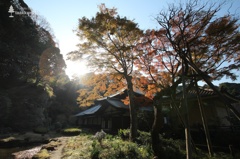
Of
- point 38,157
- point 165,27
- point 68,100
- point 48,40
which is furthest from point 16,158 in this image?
point 68,100

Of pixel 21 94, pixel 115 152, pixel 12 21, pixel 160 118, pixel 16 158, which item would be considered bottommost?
pixel 16 158

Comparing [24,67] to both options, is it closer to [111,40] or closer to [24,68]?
[24,68]

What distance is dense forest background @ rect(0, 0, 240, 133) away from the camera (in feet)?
74.8

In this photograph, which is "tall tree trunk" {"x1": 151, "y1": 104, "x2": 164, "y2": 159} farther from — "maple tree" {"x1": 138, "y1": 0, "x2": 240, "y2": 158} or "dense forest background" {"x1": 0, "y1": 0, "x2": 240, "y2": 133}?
"dense forest background" {"x1": 0, "y1": 0, "x2": 240, "y2": 133}

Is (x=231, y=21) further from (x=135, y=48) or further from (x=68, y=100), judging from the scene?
(x=68, y=100)

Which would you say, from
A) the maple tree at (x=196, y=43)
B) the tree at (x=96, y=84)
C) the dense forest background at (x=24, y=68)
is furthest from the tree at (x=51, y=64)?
the maple tree at (x=196, y=43)

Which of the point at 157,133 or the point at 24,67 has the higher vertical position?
the point at 24,67

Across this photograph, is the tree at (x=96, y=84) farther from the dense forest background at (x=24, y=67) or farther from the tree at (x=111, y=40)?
the dense forest background at (x=24, y=67)

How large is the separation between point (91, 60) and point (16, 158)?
9.39 meters

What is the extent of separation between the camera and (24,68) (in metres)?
25.1

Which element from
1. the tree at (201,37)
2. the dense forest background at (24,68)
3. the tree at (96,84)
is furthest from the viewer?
the dense forest background at (24,68)

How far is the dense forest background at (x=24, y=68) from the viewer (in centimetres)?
2280

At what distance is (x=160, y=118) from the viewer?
9.37m

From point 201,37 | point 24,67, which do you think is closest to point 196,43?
point 201,37
